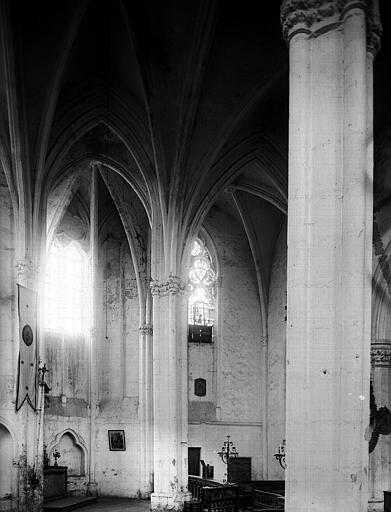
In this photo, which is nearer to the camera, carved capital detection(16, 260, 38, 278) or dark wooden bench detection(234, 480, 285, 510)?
carved capital detection(16, 260, 38, 278)

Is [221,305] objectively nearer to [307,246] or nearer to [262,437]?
[262,437]

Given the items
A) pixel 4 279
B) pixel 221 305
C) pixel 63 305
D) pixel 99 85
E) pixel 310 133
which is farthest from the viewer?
pixel 221 305

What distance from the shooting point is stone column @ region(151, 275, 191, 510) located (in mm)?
21266

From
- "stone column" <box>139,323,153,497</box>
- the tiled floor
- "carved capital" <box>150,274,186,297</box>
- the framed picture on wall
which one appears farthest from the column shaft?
the framed picture on wall

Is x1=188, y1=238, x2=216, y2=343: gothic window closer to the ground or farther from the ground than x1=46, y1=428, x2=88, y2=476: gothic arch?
farther from the ground

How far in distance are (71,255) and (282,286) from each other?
7951mm

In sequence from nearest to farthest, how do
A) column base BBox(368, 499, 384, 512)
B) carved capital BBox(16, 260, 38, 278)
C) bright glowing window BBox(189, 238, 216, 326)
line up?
carved capital BBox(16, 260, 38, 278)
column base BBox(368, 499, 384, 512)
bright glowing window BBox(189, 238, 216, 326)

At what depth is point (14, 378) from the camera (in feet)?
67.7

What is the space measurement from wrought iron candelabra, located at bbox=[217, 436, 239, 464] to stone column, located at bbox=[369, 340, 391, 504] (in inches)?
265

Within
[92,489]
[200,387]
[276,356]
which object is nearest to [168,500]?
[92,489]

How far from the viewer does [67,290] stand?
29.2 meters

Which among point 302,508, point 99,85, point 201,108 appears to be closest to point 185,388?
point 201,108

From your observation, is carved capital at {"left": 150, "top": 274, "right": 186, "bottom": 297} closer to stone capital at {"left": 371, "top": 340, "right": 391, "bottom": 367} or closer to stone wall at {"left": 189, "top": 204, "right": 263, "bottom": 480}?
stone capital at {"left": 371, "top": 340, "right": 391, "bottom": 367}

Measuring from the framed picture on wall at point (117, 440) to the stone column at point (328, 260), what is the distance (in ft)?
65.0
